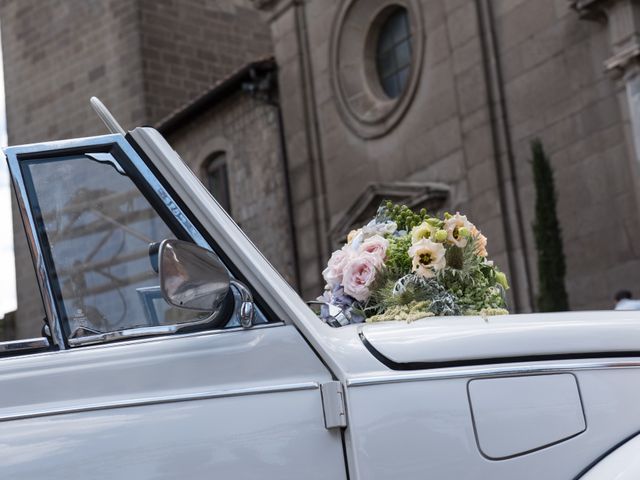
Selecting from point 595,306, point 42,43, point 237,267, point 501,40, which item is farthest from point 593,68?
point 42,43

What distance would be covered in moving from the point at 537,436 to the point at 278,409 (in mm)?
575

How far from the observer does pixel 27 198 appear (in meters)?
2.52

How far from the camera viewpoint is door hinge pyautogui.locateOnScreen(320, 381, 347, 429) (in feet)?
7.20

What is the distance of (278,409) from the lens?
2.21m

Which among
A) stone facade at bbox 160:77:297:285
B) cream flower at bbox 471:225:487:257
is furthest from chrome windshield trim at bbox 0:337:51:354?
stone facade at bbox 160:77:297:285

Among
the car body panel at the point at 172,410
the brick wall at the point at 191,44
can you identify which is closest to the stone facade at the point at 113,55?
the brick wall at the point at 191,44

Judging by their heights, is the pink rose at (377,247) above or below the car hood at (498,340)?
above

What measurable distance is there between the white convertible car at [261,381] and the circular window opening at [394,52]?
1513 cm

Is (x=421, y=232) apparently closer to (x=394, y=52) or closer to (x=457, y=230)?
(x=457, y=230)

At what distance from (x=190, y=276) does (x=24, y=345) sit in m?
0.50

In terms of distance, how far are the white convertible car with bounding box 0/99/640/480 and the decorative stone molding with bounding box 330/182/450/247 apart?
1311cm

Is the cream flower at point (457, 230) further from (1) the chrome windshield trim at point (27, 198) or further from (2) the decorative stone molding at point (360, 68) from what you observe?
(2) the decorative stone molding at point (360, 68)

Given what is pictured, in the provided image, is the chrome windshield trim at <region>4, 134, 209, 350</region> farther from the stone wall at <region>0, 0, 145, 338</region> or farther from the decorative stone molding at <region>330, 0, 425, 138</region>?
the stone wall at <region>0, 0, 145, 338</region>

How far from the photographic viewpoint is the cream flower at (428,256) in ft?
9.09
